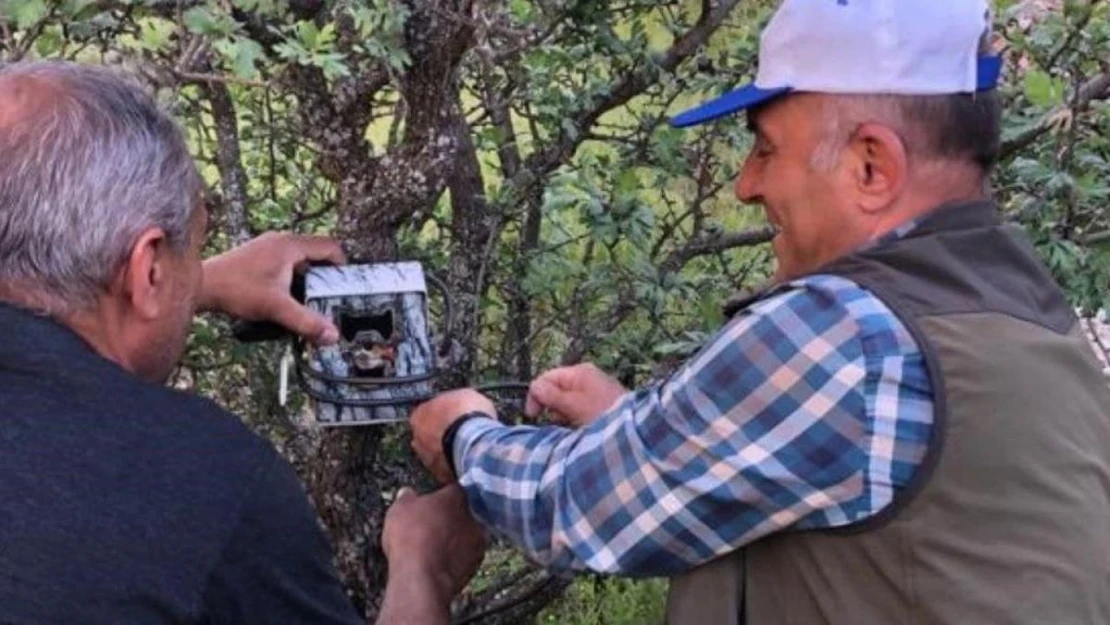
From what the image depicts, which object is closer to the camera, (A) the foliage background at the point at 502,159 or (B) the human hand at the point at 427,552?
(B) the human hand at the point at 427,552

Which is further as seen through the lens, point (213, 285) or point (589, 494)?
point (213, 285)

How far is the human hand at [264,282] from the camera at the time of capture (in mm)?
2322

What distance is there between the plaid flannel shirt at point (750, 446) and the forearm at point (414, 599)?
1.15 feet

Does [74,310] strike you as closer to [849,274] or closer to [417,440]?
[417,440]

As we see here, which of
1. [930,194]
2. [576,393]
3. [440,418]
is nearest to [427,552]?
[440,418]

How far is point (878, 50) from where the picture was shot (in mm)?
1785

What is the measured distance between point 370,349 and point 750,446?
0.75 m

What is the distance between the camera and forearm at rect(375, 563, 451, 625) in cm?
219

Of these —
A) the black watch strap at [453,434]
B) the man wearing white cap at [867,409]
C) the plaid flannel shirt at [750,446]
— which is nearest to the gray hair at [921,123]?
the man wearing white cap at [867,409]

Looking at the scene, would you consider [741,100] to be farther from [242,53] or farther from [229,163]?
[229,163]

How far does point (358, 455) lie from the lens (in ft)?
8.89

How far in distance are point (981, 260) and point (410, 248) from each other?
4.22 ft

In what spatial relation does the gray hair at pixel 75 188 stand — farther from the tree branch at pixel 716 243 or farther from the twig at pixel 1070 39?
the twig at pixel 1070 39

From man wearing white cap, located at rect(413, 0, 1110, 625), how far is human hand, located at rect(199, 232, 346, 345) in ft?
1.76
